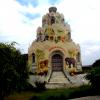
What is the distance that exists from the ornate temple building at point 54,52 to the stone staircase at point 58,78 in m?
0.46

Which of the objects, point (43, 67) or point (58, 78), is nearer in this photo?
point (58, 78)

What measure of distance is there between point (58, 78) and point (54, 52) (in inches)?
228

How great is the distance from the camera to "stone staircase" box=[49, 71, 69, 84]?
45000mm

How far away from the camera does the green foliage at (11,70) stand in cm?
2569

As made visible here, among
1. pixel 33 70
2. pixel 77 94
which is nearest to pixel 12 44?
pixel 77 94

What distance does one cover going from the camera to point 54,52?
166 ft

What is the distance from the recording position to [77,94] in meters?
25.9

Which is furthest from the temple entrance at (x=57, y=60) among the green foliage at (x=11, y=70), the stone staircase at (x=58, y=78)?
the green foliage at (x=11, y=70)

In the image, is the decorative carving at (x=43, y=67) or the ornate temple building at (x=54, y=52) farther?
the ornate temple building at (x=54, y=52)

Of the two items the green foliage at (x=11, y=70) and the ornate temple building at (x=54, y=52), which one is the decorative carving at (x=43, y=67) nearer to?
the ornate temple building at (x=54, y=52)

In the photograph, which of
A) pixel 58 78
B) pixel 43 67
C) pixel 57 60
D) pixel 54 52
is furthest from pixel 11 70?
pixel 57 60

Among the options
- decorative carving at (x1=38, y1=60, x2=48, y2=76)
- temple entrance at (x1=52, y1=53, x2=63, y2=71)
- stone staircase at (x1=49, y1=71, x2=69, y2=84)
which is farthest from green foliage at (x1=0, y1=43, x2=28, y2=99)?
temple entrance at (x1=52, y1=53, x2=63, y2=71)

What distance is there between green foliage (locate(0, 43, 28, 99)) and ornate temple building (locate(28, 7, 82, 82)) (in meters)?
19.6

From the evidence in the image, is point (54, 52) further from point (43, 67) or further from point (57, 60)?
point (43, 67)
